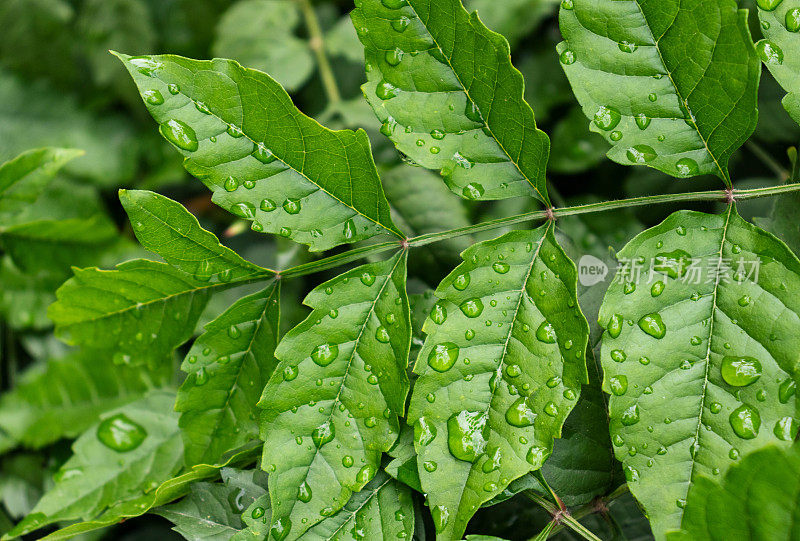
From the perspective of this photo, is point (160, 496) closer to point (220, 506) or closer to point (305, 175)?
point (220, 506)

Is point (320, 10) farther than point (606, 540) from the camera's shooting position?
Yes

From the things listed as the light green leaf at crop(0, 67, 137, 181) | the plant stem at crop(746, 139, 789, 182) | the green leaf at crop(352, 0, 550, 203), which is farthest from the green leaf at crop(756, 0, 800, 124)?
the light green leaf at crop(0, 67, 137, 181)

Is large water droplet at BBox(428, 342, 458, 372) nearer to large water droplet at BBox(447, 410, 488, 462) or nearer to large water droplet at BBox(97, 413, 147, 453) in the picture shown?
large water droplet at BBox(447, 410, 488, 462)

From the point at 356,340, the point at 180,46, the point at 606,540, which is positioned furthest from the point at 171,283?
the point at 180,46

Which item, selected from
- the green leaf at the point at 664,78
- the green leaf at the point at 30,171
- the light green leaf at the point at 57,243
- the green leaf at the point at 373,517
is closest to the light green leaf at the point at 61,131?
the light green leaf at the point at 57,243

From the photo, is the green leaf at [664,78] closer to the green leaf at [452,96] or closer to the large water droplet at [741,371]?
the green leaf at [452,96]

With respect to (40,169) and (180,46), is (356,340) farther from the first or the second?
(180,46)
